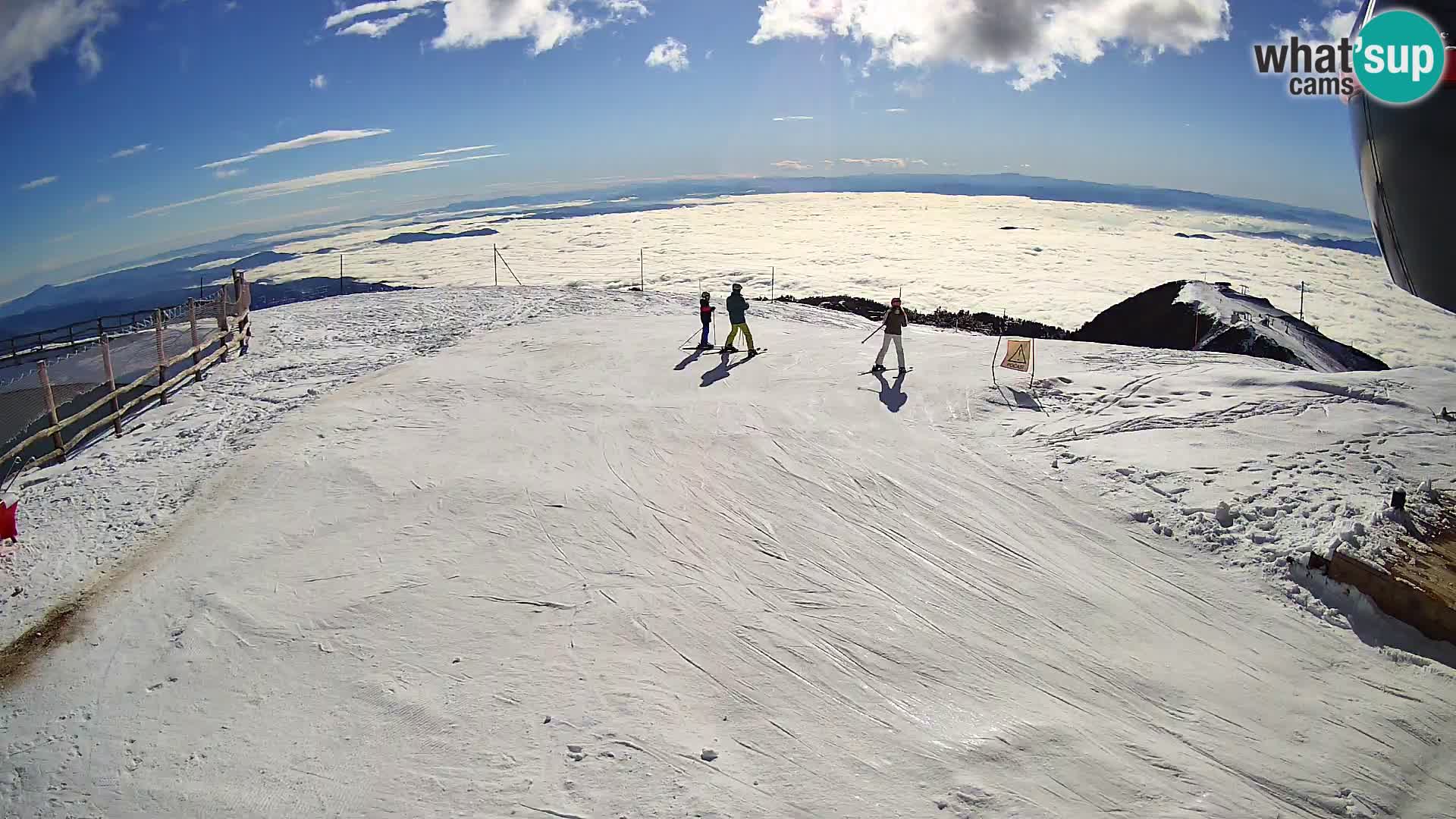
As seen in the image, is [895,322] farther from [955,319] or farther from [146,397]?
[146,397]

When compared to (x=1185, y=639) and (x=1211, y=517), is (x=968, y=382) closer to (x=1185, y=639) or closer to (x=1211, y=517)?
(x=1211, y=517)

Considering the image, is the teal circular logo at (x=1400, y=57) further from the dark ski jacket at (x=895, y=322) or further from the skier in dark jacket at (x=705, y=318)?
the skier in dark jacket at (x=705, y=318)

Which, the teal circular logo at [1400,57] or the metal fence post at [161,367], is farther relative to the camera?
the metal fence post at [161,367]

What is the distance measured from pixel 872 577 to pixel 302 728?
18.6 ft

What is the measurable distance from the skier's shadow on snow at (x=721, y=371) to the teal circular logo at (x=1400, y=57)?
A: 10.7m

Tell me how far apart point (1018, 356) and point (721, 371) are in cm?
615

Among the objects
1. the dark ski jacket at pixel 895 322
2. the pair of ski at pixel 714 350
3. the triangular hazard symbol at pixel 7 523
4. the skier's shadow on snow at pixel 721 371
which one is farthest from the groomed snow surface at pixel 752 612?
the pair of ski at pixel 714 350

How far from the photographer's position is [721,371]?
15.6 metres

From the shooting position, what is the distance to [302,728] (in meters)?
6.02

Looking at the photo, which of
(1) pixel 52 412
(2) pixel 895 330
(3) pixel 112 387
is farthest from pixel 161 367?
(2) pixel 895 330

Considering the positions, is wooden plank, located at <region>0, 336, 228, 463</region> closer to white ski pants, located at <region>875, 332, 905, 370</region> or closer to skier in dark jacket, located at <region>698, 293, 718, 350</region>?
skier in dark jacket, located at <region>698, 293, 718, 350</region>

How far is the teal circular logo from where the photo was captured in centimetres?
550

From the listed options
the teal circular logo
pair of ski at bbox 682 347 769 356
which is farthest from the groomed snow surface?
the teal circular logo

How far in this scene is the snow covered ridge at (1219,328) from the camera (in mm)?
17297
